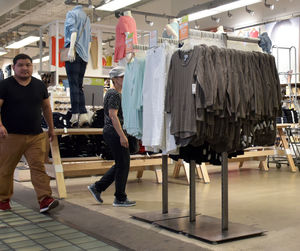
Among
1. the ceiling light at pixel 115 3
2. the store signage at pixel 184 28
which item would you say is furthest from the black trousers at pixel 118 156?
the ceiling light at pixel 115 3

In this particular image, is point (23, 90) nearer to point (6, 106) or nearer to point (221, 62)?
point (6, 106)

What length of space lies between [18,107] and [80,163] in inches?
71.7

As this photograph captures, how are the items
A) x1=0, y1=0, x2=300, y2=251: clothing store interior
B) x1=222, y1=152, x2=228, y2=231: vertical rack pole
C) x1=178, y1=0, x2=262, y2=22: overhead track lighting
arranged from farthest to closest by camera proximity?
x1=178, y1=0, x2=262, y2=22: overhead track lighting → x1=222, y1=152, x2=228, y2=231: vertical rack pole → x1=0, y1=0, x2=300, y2=251: clothing store interior

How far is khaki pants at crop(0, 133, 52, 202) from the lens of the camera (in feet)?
16.3

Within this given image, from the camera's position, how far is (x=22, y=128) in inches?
195

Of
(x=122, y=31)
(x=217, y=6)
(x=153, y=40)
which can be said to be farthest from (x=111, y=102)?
(x=217, y=6)

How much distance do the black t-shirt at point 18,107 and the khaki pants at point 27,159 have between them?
96 mm

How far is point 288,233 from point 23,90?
9.94 feet

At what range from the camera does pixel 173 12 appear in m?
15.4

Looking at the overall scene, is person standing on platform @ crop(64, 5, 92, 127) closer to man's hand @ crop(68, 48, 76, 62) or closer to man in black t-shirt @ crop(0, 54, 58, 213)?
man's hand @ crop(68, 48, 76, 62)

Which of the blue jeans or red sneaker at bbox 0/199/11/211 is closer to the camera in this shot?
red sneaker at bbox 0/199/11/211

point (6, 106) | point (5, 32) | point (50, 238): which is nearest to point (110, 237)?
point (50, 238)

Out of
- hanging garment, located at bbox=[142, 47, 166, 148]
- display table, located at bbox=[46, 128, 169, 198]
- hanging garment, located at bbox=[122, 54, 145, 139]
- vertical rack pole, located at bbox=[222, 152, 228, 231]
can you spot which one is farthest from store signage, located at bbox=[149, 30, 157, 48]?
display table, located at bbox=[46, 128, 169, 198]

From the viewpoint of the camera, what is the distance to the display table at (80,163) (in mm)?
6195
